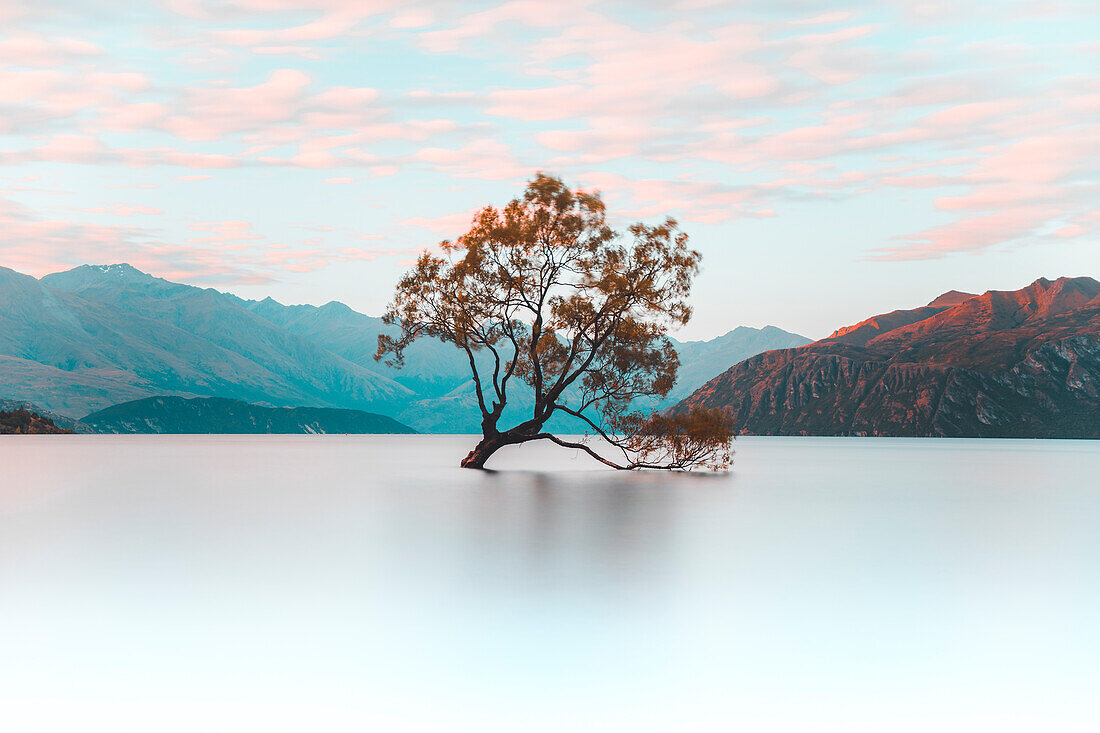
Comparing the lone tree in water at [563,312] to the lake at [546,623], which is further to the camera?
the lone tree in water at [563,312]

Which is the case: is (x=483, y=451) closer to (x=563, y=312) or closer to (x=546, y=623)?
(x=563, y=312)

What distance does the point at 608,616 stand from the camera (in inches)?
559

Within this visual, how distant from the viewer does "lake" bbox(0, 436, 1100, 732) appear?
991 cm

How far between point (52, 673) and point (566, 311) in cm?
4211

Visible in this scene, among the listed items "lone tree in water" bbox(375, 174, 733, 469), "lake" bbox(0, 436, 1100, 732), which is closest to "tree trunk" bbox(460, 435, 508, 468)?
"lone tree in water" bbox(375, 174, 733, 469)

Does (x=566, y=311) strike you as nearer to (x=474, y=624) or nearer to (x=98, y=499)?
(x=98, y=499)

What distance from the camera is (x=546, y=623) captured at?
13750mm

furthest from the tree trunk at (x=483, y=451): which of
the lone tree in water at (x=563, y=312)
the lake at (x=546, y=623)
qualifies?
the lake at (x=546, y=623)

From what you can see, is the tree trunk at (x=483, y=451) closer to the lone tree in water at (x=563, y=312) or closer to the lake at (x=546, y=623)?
the lone tree in water at (x=563, y=312)

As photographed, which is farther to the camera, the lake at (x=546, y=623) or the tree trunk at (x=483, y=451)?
the tree trunk at (x=483, y=451)

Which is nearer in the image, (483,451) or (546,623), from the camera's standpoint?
(546,623)

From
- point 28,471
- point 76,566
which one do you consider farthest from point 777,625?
point 28,471

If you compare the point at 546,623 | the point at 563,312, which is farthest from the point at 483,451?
the point at 546,623

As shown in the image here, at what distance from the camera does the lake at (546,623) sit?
991 cm
